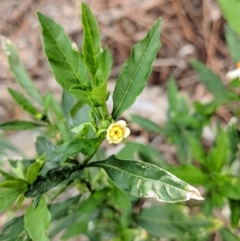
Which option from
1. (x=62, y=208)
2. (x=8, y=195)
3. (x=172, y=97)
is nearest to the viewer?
(x=8, y=195)

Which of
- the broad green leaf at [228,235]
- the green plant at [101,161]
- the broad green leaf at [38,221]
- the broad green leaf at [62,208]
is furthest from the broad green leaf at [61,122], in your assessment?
the broad green leaf at [228,235]

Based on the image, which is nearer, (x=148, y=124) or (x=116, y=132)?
(x=116, y=132)

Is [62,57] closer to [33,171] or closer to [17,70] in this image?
[33,171]

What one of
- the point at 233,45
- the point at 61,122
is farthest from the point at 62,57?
the point at 233,45

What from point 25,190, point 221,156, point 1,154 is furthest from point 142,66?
point 1,154

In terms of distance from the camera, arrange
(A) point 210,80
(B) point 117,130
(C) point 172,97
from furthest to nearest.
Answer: (C) point 172,97 → (A) point 210,80 → (B) point 117,130

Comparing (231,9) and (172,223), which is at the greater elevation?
(231,9)

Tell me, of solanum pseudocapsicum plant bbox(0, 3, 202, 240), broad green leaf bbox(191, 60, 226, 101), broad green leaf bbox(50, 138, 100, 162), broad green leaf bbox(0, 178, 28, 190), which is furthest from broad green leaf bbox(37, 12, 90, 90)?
broad green leaf bbox(191, 60, 226, 101)

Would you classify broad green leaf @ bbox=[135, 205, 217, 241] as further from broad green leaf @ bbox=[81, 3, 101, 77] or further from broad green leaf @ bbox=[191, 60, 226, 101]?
broad green leaf @ bbox=[81, 3, 101, 77]
